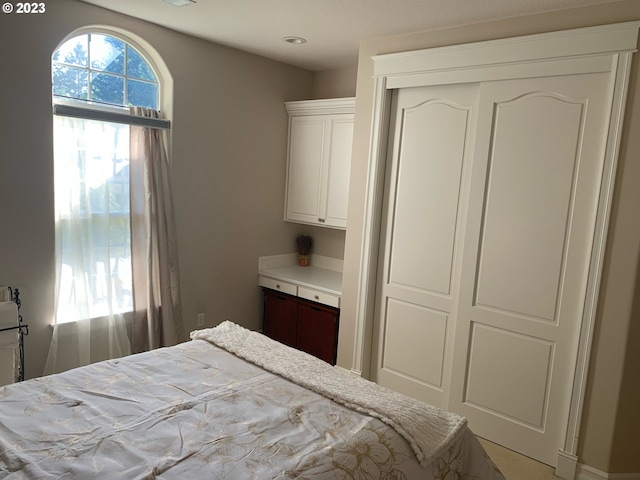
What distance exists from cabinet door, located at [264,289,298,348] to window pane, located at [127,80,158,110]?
186 centimetres

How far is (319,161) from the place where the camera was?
4160 mm

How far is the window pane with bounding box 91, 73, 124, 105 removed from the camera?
320 centimetres

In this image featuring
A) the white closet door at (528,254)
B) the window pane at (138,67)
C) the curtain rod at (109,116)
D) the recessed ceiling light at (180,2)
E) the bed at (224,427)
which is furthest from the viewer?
the window pane at (138,67)

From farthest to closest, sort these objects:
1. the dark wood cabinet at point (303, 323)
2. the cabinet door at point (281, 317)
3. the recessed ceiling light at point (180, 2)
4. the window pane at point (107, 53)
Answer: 1. the cabinet door at point (281, 317)
2. the dark wood cabinet at point (303, 323)
3. the window pane at point (107, 53)
4. the recessed ceiling light at point (180, 2)

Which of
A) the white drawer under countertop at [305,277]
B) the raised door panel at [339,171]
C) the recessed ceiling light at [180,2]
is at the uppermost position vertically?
the recessed ceiling light at [180,2]

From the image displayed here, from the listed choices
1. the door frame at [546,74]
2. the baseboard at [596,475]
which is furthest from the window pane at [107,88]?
the baseboard at [596,475]

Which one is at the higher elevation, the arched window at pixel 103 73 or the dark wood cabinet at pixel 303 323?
the arched window at pixel 103 73

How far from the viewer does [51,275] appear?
9.89 ft

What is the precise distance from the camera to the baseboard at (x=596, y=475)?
259 centimetres

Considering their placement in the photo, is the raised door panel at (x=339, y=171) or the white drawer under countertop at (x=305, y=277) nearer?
the white drawer under countertop at (x=305, y=277)

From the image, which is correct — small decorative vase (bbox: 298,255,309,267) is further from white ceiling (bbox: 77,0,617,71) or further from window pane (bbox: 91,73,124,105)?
window pane (bbox: 91,73,124,105)

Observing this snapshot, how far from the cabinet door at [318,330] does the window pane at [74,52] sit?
239cm

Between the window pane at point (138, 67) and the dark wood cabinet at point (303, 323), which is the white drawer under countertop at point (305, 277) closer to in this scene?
the dark wood cabinet at point (303, 323)

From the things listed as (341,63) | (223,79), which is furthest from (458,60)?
(223,79)
